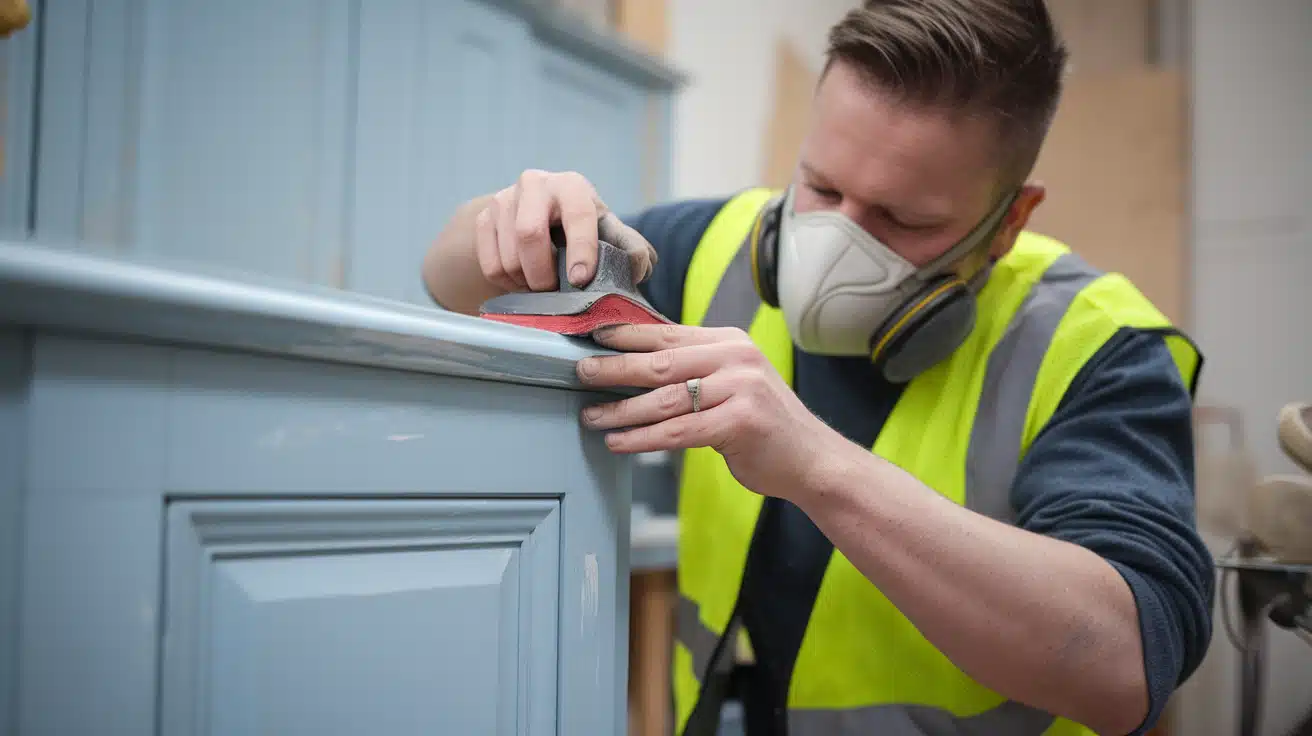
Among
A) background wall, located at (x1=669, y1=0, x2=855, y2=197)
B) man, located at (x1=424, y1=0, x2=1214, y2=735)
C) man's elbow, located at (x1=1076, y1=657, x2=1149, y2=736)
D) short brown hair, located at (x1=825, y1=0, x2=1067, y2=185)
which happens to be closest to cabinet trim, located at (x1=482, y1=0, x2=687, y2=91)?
background wall, located at (x1=669, y1=0, x2=855, y2=197)

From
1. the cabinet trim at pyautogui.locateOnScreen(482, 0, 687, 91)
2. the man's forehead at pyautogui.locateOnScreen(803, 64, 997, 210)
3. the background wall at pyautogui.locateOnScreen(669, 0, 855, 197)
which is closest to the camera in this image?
the man's forehead at pyautogui.locateOnScreen(803, 64, 997, 210)

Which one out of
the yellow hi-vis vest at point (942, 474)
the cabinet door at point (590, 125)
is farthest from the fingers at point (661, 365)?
the cabinet door at point (590, 125)

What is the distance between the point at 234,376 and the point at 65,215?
816mm

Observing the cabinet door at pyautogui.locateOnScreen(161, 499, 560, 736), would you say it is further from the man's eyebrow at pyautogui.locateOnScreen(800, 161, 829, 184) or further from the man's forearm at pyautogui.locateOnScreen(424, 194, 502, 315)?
the man's eyebrow at pyautogui.locateOnScreen(800, 161, 829, 184)

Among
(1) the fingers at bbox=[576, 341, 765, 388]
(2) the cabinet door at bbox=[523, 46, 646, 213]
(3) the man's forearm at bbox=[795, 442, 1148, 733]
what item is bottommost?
(3) the man's forearm at bbox=[795, 442, 1148, 733]

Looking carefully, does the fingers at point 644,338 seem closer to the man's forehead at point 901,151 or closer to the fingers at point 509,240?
the fingers at point 509,240

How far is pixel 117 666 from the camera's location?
0.36 meters

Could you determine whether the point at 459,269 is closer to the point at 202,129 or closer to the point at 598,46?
the point at 202,129

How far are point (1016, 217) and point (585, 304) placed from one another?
0.66 meters

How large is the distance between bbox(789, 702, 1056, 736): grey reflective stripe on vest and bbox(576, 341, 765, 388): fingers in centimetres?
54

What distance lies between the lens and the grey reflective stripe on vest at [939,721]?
0.93 meters

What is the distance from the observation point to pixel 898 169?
885 millimetres

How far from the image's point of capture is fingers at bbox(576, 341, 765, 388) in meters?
0.57

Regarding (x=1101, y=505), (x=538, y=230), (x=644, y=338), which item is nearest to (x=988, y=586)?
(x=1101, y=505)
